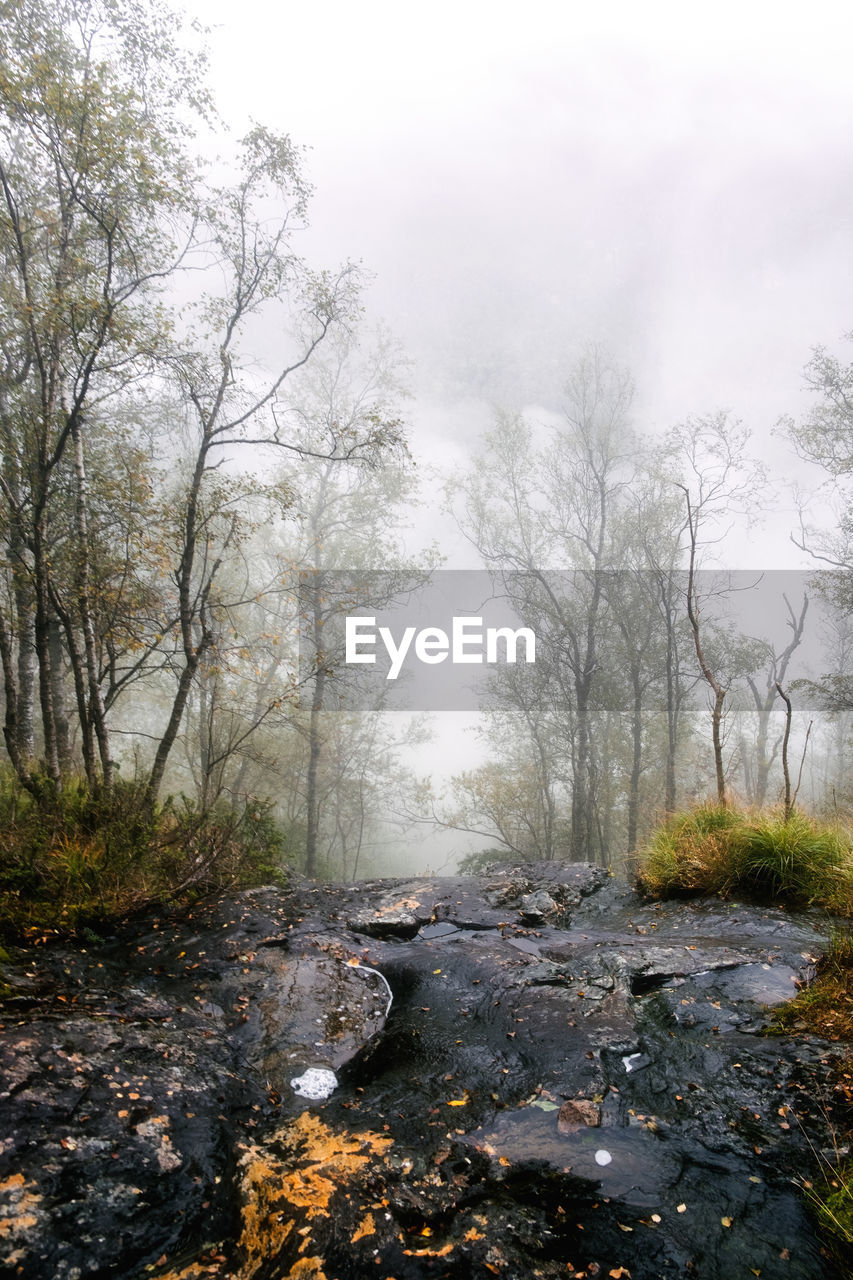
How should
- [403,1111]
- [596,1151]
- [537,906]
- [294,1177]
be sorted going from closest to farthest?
[294,1177]
[596,1151]
[403,1111]
[537,906]

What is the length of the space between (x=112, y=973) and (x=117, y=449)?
7.07 m

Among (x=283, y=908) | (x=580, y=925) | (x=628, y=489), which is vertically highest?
(x=628, y=489)

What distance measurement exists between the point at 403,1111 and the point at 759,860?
17.9 ft

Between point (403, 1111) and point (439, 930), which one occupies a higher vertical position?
point (403, 1111)

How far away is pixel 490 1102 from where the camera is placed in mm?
3529

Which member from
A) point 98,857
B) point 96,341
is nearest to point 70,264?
point 96,341

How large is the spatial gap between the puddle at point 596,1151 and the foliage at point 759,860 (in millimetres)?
3965

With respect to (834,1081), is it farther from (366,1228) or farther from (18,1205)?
(18,1205)

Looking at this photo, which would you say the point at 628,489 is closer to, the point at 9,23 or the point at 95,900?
the point at 9,23

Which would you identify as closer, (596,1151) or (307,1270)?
(307,1270)

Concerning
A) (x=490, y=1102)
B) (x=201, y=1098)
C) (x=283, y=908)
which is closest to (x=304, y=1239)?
(x=201, y=1098)

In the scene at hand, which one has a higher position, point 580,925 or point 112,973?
point 112,973

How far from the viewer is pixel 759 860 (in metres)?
6.94

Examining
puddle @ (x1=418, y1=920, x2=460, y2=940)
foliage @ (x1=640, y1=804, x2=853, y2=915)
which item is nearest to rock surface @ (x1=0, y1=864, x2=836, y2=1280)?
puddle @ (x1=418, y1=920, x2=460, y2=940)
